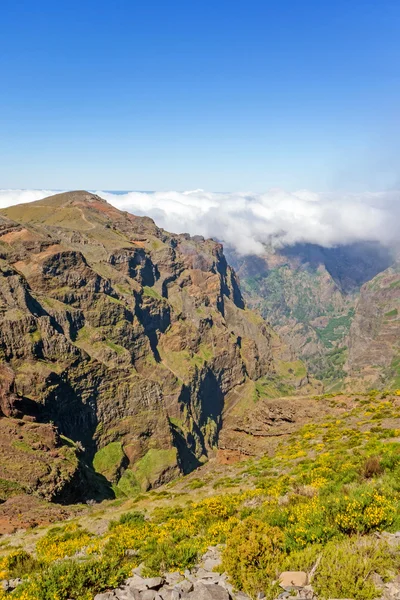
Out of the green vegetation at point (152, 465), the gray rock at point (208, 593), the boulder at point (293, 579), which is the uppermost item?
the boulder at point (293, 579)

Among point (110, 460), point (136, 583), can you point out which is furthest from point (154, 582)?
point (110, 460)

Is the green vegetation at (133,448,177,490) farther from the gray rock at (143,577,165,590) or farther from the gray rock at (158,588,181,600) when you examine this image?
the gray rock at (158,588,181,600)

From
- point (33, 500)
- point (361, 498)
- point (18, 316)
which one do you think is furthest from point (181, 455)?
point (361, 498)

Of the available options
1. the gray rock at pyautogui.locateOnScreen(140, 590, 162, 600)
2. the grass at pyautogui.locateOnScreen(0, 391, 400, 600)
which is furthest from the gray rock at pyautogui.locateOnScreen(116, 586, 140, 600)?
the grass at pyautogui.locateOnScreen(0, 391, 400, 600)

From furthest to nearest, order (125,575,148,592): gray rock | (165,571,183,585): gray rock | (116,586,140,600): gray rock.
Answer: (165,571,183,585): gray rock < (125,575,148,592): gray rock < (116,586,140,600): gray rock

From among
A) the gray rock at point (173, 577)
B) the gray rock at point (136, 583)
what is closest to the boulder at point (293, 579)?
the gray rock at point (173, 577)

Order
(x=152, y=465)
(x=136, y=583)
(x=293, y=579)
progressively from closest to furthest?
(x=293, y=579) → (x=136, y=583) → (x=152, y=465)

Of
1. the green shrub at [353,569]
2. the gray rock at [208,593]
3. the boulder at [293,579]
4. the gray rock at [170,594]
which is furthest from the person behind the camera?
the gray rock at [170,594]

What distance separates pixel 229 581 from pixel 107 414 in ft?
525

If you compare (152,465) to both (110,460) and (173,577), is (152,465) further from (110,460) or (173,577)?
(173,577)

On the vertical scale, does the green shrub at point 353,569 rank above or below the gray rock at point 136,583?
above

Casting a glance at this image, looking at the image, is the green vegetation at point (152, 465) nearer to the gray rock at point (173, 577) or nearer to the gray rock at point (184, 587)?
the gray rock at point (173, 577)

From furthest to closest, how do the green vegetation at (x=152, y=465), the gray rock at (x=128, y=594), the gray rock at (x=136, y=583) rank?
1. the green vegetation at (x=152, y=465)
2. the gray rock at (x=136, y=583)
3. the gray rock at (x=128, y=594)

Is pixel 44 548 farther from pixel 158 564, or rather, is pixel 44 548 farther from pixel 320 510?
pixel 320 510
